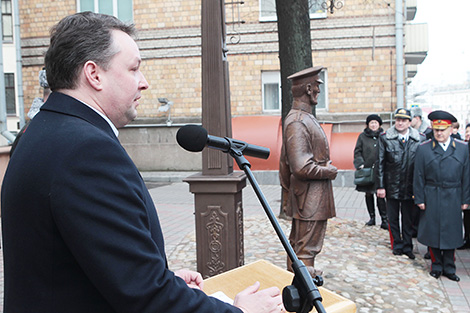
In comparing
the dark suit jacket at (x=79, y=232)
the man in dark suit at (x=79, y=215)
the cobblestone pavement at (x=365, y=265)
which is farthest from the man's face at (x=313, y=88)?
the dark suit jacket at (x=79, y=232)

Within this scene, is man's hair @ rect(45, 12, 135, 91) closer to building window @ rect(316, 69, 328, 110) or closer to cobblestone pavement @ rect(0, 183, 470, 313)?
cobblestone pavement @ rect(0, 183, 470, 313)

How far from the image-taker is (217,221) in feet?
16.1

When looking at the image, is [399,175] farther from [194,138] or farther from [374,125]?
[194,138]

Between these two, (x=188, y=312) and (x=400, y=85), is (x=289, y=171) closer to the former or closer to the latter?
(x=188, y=312)

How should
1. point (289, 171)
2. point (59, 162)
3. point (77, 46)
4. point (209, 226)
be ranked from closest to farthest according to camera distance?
point (59, 162) → point (77, 46) → point (289, 171) → point (209, 226)

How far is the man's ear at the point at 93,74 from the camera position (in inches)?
56.4

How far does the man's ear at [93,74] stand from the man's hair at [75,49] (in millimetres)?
12

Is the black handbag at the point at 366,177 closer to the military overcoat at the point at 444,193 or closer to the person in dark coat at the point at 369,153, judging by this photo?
the person in dark coat at the point at 369,153

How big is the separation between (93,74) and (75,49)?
0.09m

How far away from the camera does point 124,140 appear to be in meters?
16.7

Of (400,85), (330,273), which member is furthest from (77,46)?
(400,85)

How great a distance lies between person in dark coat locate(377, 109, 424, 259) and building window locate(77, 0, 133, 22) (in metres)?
12.6

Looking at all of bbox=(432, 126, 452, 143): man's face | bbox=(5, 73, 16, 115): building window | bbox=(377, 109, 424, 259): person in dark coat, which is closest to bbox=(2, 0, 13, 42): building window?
bbox=(5, 73, 16, 115): building window

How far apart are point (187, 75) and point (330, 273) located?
11.7m
